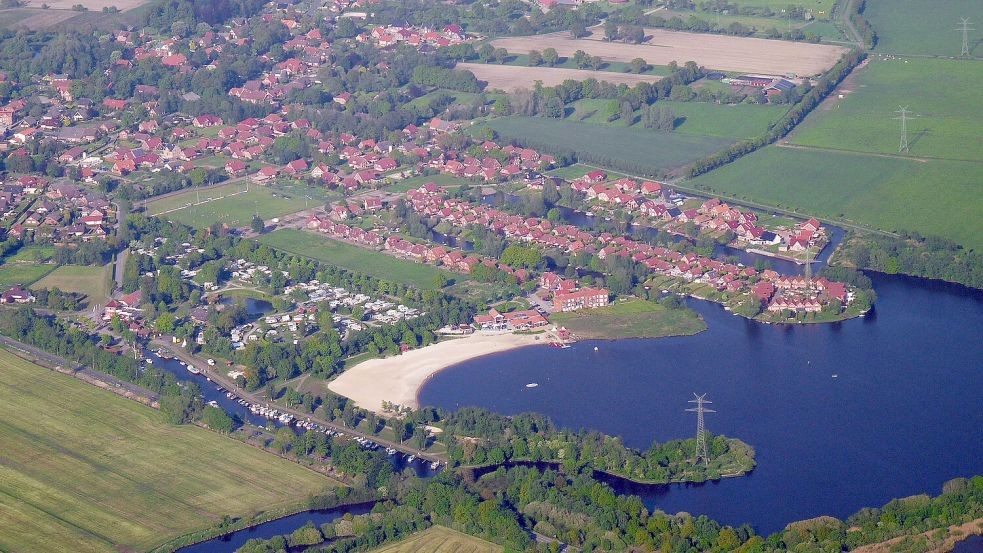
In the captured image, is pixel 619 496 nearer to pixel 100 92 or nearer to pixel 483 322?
pixel 483 322

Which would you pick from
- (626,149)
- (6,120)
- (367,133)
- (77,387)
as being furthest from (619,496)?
(6,120)

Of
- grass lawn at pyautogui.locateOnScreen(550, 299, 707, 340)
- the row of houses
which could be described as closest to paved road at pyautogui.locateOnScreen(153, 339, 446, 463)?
grass lawn at pyautogui.locateOnScreen(550, 299, 707, 340)

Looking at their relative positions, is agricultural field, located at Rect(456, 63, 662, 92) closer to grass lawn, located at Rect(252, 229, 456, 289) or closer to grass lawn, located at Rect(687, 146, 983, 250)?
grass lawn, located at Rect(687, 146, 983, 250)

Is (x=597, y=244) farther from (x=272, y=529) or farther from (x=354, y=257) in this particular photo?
(x=272, y=529)

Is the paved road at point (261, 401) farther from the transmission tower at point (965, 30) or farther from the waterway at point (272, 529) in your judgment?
the transmission tower at point (965, 30)

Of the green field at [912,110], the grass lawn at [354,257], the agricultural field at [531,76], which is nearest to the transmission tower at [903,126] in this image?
the green field at [912,110]

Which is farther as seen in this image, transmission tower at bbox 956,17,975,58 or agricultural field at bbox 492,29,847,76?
agricultural field at bbox 492,29,847,76
